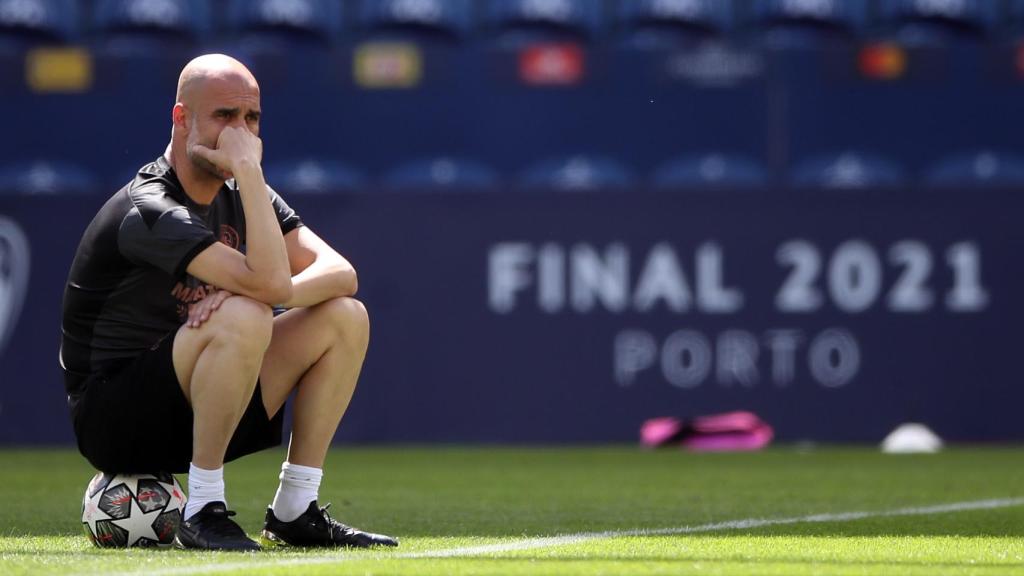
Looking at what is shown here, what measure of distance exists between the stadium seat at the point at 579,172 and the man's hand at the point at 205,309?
5.39 metres

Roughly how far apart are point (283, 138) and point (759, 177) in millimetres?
2653

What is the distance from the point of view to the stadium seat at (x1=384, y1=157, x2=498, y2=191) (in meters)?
9.11

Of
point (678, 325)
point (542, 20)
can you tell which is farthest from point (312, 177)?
point (678, 325)

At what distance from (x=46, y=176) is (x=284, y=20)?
67.2 inches

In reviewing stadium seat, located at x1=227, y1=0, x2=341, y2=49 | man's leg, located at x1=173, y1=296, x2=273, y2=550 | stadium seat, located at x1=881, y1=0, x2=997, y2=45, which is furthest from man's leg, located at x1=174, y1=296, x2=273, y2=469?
stadium seat, located at x1=881, y1=0, x2=997, y2=45

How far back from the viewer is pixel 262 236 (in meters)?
3.54

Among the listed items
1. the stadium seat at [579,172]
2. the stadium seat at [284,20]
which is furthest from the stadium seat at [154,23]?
the stadium seat at [579,172]

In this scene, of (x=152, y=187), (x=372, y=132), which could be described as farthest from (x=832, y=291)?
(x=152, y=187)

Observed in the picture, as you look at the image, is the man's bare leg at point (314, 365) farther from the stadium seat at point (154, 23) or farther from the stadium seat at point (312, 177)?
the stadium seat at point (154, 23)

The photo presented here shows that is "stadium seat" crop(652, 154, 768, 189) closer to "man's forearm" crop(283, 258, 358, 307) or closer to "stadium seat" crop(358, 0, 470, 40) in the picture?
"stadium seat" crop(358, 0, 470, 40)

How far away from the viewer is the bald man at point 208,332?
3498 mm

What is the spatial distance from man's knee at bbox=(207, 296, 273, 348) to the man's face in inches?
13.6

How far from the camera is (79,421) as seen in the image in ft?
12.3

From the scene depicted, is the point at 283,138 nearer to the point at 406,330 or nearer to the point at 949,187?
the point at 406,330
